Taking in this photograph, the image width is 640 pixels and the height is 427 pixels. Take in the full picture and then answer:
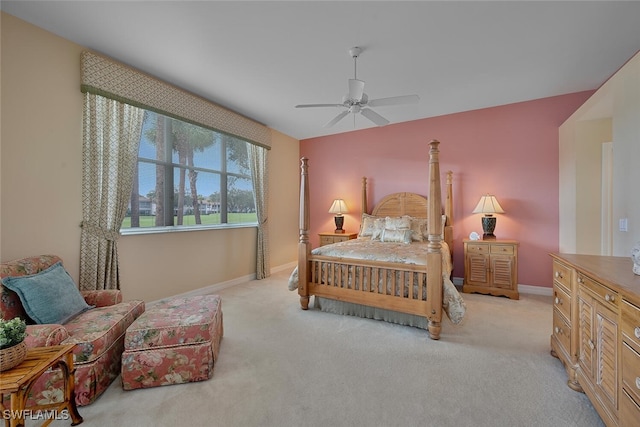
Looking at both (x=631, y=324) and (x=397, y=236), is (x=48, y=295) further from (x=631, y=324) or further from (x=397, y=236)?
(x=397, y=236)

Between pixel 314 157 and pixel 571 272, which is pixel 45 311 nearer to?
pixel 571 272

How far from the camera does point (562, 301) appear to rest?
2.04 m

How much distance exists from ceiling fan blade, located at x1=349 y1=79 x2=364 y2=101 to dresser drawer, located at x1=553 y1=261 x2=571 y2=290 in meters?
2.18

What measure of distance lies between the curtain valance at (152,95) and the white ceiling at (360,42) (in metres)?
0.11

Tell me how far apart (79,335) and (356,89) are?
2869 mm

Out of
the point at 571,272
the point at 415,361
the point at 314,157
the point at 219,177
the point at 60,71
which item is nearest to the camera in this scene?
the point at 571,272

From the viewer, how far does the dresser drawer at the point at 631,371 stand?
117 centimetres

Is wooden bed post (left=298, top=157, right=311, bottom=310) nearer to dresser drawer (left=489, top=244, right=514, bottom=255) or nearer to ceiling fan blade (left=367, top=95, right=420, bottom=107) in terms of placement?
ceiling fan blade (left=367, top=95, right=420, bottom=107)

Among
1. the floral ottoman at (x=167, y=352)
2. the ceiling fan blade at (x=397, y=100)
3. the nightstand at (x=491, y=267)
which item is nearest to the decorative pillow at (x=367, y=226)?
the nightstand at (x=491, y=267)

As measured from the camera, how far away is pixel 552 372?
79.3 inches

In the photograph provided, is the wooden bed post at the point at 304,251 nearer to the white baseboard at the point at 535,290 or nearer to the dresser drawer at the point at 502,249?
the dresser drawer at the point at 502,249

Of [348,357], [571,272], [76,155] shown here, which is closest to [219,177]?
[76,155]

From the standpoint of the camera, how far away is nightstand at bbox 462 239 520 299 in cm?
370

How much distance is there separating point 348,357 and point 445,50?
3003 mm
